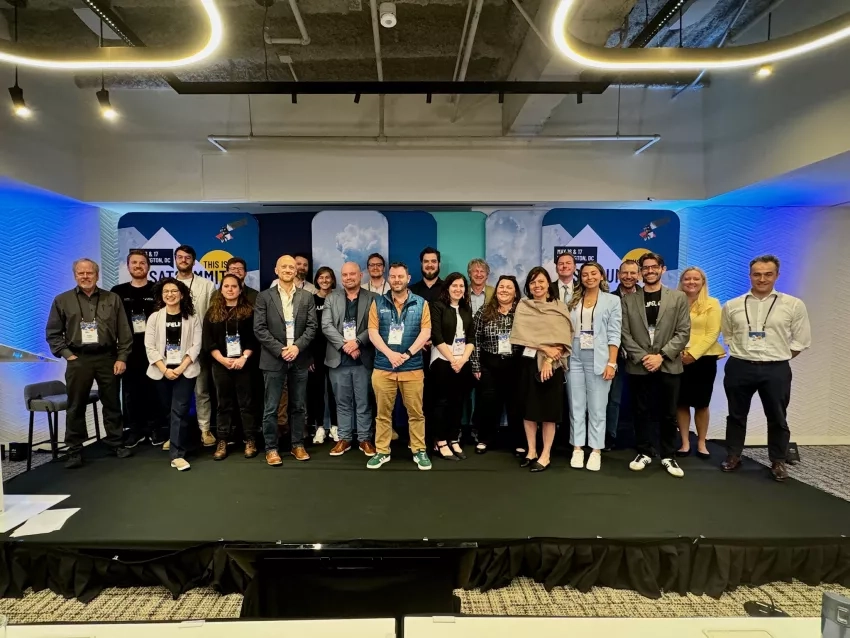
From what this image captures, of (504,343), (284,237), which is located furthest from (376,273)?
(504,343)

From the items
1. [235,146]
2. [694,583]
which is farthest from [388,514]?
[235,146]

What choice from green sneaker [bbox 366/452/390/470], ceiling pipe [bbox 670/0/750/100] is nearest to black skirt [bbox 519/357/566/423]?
green sneaker [bbox 366/452/390/470]

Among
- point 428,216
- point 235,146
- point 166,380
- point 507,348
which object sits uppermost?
point 235,146

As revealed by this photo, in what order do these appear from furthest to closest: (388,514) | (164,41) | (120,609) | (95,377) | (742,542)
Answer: (164,41) < (95,377) < (388,514) < (742,542) < (120,609)

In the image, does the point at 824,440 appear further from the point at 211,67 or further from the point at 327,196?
the point at 211,67

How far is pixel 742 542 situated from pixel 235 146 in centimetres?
516

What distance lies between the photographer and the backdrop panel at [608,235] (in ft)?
14.8

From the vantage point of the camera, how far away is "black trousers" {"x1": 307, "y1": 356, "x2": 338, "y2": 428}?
13.1 ft

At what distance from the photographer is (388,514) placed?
2568 millimetres

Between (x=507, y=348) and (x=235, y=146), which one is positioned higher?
(x=235, y=146)

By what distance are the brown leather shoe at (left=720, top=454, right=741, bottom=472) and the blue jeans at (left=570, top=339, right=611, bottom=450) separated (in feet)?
3.12

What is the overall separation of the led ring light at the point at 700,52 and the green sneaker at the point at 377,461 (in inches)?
113

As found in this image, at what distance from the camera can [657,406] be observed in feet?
11.0

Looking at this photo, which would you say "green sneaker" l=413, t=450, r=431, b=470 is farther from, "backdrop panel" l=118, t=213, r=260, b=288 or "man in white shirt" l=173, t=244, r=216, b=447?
"backdrop panel" l=118, t=213, r=260, b=288
